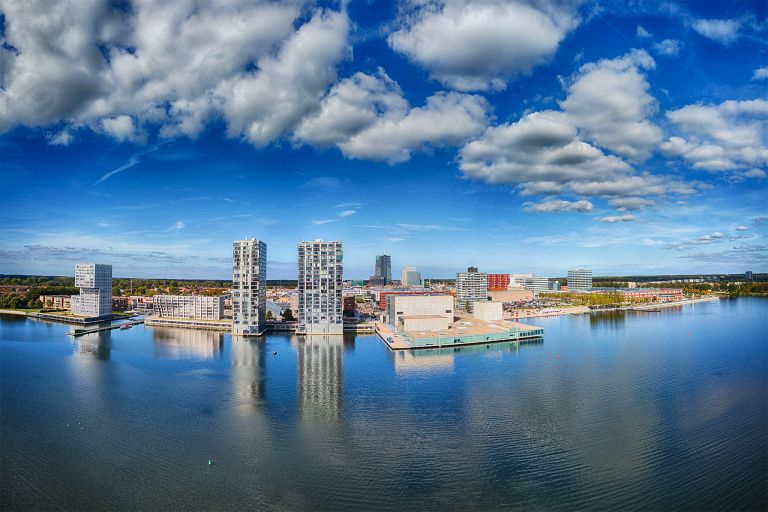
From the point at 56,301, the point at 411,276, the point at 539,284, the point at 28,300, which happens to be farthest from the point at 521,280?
the point at 28,300

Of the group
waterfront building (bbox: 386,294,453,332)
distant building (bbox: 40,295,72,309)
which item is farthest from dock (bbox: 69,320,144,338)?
waterfront building (bbox: 386,294,453,332)

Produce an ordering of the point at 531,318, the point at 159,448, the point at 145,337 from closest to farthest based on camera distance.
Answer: the point at 159,448 → the point at 145,337 → the point at 531,318

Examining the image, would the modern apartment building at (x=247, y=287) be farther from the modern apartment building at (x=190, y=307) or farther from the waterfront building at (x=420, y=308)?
the waterfront building at (x=420, y=308)

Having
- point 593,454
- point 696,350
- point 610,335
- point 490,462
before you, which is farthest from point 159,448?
point 610,335

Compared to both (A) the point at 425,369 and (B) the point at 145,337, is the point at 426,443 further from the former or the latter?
(B) the point at 145,337

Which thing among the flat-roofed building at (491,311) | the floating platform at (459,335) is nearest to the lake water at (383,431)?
the floating platform at (459,335)

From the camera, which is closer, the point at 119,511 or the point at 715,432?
the point at 119,511

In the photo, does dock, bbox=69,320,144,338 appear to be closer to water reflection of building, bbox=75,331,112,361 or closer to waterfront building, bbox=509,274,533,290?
water reflection of building, bbox=75,331,112,361
